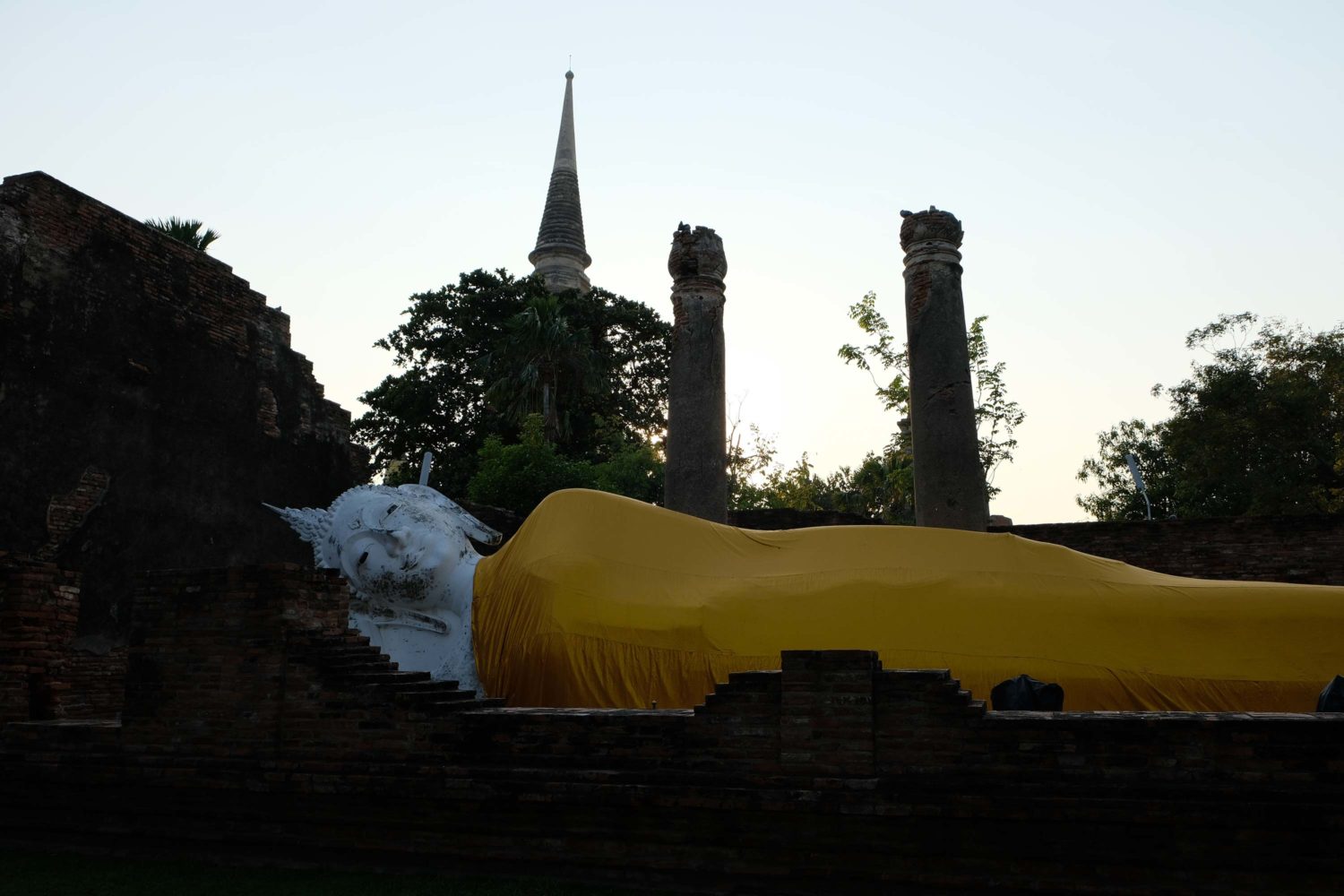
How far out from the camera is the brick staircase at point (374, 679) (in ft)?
19.8

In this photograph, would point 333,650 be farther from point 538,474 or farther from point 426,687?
point 538,474

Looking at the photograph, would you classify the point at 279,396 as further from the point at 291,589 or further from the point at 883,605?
the point at 883,605

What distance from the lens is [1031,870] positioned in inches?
191

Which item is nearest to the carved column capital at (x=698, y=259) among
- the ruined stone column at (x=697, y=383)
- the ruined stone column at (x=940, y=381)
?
the ruined stone column at (x=697, y=383)

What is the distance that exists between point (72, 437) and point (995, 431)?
1989cm

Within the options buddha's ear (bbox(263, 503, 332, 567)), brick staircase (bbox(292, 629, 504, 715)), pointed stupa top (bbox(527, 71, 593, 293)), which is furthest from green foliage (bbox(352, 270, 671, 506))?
brick staircase (bbox(292, 629, 504, 715))

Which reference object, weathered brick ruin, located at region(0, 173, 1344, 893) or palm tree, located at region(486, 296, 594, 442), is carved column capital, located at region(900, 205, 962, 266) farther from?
palm tree, located at region(486, 296, 594, 442)

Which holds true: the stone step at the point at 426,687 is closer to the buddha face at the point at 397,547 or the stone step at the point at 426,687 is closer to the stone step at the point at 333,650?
the stone step at the point at 333,650

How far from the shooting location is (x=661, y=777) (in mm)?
5430

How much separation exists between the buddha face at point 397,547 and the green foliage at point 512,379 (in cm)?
1616

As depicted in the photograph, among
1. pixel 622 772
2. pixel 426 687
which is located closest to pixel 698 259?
pixel 426 687

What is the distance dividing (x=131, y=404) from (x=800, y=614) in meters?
8.10

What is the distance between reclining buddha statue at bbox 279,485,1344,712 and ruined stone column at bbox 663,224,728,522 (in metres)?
2.81

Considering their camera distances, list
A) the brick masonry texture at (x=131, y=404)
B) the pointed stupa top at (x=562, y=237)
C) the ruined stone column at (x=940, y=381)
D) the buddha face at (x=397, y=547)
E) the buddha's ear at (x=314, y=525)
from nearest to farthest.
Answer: the buddha face at (x=397, y=547) → the buddha's ear at (x=314, y=525) → the ruined stone column at (x=940, y=381) → the brick masonry texture at (x=131, y=404) → the pointed stupa top at (x=562, y=237)
